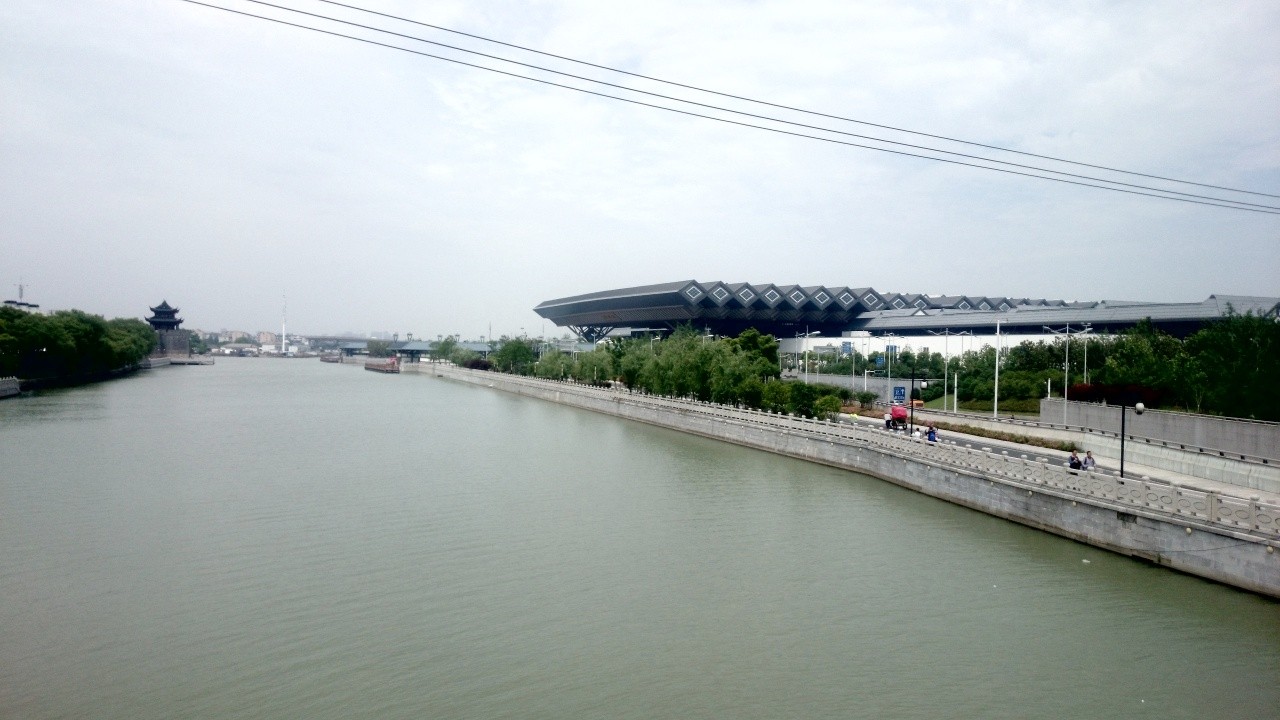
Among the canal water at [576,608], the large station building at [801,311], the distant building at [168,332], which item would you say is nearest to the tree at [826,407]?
the canal water at [576,608]

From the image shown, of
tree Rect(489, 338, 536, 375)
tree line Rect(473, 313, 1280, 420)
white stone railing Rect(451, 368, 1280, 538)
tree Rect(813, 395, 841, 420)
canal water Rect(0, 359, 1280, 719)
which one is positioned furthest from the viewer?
tree Rect(489, 338, 536, 375)

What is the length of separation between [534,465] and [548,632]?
1314 cm

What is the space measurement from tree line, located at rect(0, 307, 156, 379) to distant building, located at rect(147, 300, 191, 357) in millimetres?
42235

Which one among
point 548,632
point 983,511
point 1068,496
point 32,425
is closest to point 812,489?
point 983,511

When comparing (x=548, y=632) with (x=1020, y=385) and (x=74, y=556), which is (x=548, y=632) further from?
(x=1020, y=385)

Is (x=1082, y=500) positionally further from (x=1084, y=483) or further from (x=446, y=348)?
(x=446, y=348)

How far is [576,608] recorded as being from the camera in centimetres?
1026

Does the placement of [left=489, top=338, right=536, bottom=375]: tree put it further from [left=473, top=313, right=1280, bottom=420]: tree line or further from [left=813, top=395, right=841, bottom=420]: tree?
[left=813, top=395, right=841, bottom=420]: tree

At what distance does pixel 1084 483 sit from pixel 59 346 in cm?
6179

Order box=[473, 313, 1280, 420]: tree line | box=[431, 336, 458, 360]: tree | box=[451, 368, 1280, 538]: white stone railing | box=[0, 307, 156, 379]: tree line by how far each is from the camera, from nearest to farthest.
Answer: box=[451, 368, 1280, 538]: white stone railing, box=[473, 313, 1280, 420]: tree line, box=[0, 307, 156, 379]: tree line, box=[431, 336, 458, 360]: tree

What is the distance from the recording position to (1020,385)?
3231 cm

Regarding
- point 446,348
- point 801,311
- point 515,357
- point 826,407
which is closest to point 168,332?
point 446,348

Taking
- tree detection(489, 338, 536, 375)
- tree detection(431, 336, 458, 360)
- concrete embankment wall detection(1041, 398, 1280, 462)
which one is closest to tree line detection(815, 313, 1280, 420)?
concrete embankment wall detection(1041, 398, 1280, 462)

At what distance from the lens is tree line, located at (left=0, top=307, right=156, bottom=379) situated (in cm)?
4819
